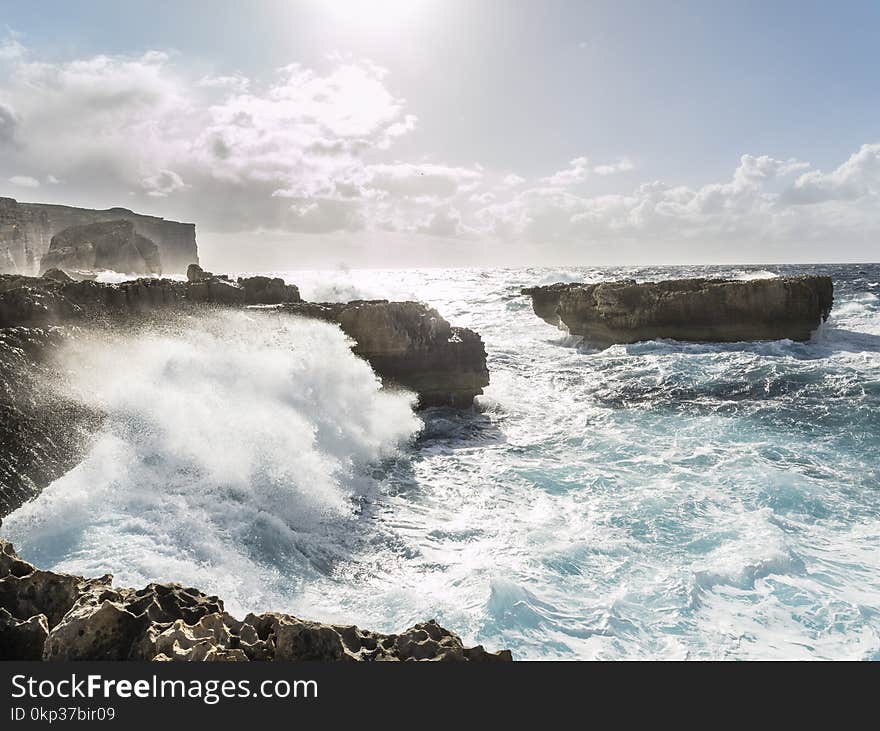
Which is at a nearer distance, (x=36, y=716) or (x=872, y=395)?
(x=36, y=716)

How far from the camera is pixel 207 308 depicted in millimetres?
14430

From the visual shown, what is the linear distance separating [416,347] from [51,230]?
195 feet

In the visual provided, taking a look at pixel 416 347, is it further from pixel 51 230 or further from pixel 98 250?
pixel 51 230

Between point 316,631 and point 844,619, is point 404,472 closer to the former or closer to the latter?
point 844,619

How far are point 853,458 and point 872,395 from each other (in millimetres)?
5832

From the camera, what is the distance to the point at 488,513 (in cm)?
888

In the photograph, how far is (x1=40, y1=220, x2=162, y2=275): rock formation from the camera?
44250 millimetres

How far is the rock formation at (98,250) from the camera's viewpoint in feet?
145

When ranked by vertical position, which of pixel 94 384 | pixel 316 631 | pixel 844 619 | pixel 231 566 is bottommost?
pixel 844 619

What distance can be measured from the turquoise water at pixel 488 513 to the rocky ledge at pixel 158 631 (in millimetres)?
2133

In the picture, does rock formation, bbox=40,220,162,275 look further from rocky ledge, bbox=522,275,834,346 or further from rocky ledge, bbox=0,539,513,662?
rocky ledge, bbox=0,539,513,662

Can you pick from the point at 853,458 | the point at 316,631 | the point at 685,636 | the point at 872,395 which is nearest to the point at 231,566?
the point at 316,631

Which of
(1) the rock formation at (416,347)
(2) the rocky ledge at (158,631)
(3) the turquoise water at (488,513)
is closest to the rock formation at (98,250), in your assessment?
(1) the rock formation at (416,347)

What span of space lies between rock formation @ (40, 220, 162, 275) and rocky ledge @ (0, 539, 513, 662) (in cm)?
4801
